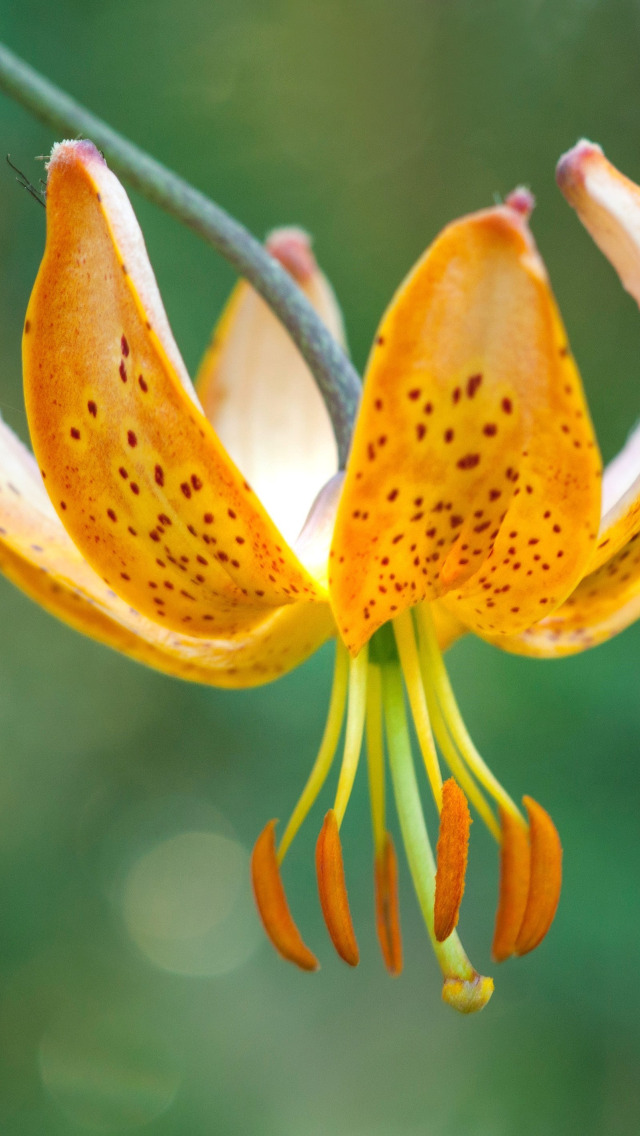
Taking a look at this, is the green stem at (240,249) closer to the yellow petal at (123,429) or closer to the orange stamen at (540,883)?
the yellow petal at (123,429)

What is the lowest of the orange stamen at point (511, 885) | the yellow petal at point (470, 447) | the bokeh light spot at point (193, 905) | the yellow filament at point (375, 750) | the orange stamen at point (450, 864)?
the bokeh light spot at point (193, 905)

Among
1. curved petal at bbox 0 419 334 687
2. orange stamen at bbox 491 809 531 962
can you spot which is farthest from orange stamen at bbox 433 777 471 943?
curved petal at bbox 0 419 334 687

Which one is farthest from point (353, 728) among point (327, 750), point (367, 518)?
point (367, 518)

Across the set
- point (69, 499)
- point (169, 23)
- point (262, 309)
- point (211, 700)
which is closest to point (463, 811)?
point (69, 499)

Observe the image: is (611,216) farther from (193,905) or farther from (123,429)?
(193,905)

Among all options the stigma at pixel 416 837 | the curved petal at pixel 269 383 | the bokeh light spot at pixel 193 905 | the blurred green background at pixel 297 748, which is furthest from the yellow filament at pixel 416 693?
the bokeh light spot at pixel 193 905

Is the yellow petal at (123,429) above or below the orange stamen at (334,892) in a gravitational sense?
above

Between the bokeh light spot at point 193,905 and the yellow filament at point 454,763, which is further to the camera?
the bokeh light spot at point 193,905

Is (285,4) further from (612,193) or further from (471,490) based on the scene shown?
(471,490)
